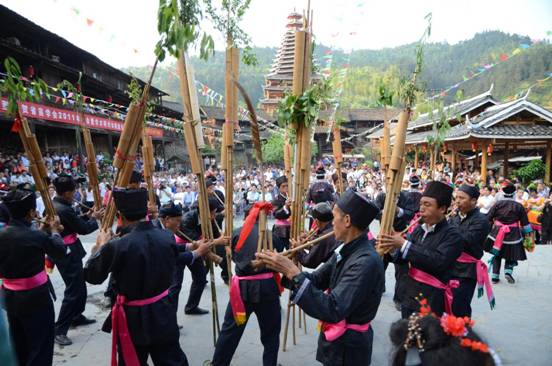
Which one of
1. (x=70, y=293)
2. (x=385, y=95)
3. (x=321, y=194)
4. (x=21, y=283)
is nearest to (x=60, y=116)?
(x=70, y=293)

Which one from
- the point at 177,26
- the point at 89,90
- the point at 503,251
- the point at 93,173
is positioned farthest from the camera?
the point at 89,90

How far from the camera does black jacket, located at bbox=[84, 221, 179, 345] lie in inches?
111

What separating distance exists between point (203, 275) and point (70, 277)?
163 cm

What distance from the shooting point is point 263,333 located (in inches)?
140

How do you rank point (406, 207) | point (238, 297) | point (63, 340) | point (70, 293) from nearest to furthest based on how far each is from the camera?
point (238, 297) < point (63, 340) < point (70, 293) < point (406, 207)

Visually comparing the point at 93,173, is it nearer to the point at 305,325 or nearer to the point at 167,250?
the point at 167,250

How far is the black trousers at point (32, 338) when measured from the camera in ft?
10.8

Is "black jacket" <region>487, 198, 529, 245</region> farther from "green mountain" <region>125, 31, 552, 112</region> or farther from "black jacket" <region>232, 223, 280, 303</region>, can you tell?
"black jacket" <region>232, 223, 280, 303</region>

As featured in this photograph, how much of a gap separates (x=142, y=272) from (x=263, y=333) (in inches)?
53.5

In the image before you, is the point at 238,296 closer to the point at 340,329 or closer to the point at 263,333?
the point at 263,333

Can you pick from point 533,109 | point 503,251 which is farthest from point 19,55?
point 533,109

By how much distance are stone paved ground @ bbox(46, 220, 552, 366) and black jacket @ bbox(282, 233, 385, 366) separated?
4.81 ft

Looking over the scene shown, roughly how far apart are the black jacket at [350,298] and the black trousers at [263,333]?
3.40 ft

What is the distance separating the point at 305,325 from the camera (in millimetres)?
4707
